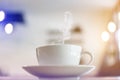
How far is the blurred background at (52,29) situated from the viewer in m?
1.35

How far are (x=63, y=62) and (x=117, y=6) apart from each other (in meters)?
1.26

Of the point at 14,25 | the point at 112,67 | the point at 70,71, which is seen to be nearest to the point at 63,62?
the point at 70,71

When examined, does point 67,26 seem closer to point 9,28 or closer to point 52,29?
point 52,29

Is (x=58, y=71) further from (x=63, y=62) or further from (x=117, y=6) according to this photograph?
(x=117, y=6)

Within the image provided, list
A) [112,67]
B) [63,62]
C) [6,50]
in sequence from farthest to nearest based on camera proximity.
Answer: [112,67], [6,50], [63,62]

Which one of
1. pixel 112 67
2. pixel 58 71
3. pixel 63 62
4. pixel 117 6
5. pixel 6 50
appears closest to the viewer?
pixel 58 71

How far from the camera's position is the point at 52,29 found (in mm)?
1409

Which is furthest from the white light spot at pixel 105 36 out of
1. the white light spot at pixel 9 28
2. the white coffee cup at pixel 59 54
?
the white coffee cup at pixel 59 54

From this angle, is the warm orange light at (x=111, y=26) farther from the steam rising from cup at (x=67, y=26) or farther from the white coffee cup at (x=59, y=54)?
the white coffee cup at (x=59, y=54)

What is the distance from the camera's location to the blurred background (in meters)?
1.35

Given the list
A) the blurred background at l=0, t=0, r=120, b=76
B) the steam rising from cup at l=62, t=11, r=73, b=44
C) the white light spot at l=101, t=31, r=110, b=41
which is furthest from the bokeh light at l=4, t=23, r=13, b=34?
the white light spot at l=101, t=31, r=110, b=41

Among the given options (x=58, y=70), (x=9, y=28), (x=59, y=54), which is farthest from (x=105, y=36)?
(x=58, y=70)

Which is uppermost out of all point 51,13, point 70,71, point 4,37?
point 51,13

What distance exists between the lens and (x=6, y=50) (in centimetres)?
135
